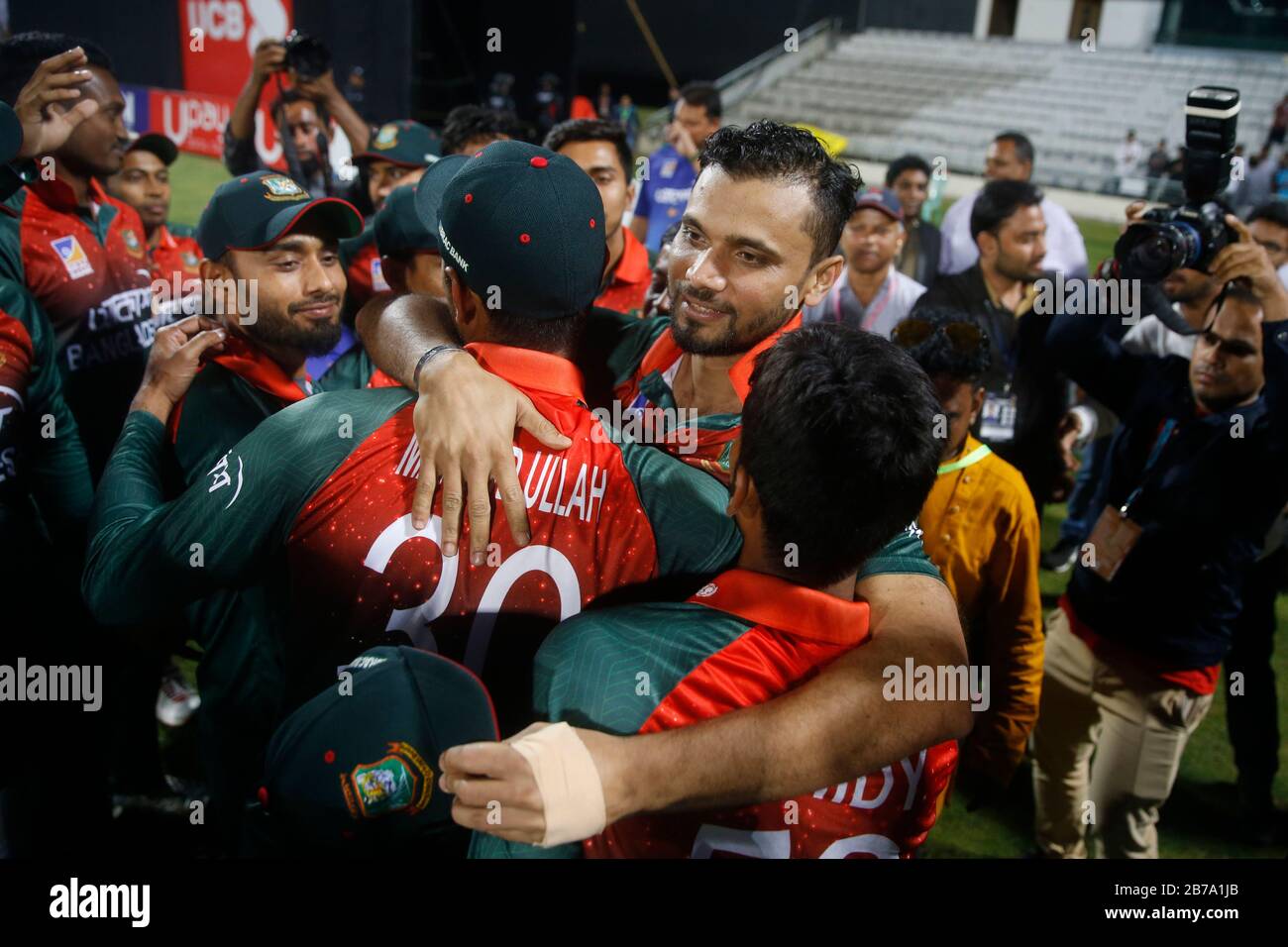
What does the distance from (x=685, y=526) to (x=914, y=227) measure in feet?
15.1

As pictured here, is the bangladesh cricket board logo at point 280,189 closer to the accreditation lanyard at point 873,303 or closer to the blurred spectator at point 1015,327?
the blurred spectator at point 1015,327

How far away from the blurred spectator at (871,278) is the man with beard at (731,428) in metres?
2.08

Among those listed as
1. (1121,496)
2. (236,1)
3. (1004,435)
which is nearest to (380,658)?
(1121,496)

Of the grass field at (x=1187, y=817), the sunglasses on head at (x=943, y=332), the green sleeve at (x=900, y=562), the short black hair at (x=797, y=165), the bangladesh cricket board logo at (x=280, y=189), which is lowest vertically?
the grass field at (x=1187, y=817)

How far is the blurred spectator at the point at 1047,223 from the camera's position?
16.2ft

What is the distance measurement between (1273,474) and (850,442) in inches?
75.4

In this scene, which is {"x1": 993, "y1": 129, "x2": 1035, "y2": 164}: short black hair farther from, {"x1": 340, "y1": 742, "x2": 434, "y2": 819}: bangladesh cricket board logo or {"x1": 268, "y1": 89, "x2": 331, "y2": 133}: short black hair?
{"x1": 340, "y1": 742, "x2": 434, "y2": 819}: bangladesh cricket board logo

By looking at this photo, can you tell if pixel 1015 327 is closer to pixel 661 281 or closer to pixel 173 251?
pixel 661 281

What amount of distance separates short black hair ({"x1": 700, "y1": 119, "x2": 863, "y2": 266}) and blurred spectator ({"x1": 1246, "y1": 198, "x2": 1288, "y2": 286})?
386cm

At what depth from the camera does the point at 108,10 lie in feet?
47.1

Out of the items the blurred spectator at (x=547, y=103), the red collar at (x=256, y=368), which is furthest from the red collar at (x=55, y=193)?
the blurred spectator at (x=547, y=103)

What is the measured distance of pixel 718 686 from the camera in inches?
49.9
